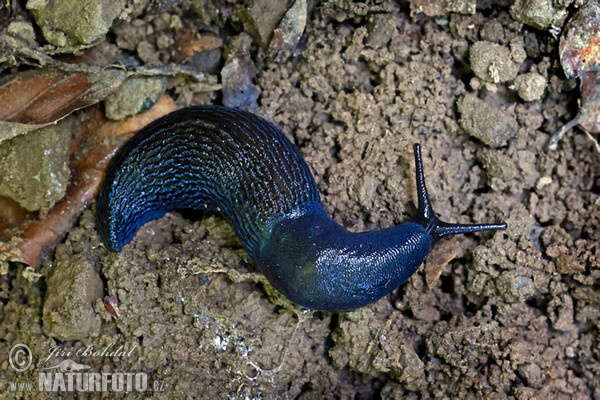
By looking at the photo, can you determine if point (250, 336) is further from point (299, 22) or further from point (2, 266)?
point (299, 22)

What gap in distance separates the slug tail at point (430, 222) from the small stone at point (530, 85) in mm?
681

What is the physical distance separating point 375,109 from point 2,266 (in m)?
2.36

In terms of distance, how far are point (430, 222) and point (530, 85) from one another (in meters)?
0.97

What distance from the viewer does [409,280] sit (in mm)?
3258

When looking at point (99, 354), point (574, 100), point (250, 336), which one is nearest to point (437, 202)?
point (574, 100)

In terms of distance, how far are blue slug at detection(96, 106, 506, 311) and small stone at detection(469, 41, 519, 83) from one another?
0.64 metres

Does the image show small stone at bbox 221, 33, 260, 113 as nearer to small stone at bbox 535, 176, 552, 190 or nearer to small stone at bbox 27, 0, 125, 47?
small stone at bbox 27, 0, 125, 47

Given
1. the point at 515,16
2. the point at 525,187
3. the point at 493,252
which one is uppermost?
the point at 515,16

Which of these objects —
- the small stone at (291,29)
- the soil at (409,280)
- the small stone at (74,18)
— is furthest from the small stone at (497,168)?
the small stone at (74,18)

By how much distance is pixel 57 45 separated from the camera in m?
3.16

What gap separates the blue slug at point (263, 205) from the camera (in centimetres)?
288

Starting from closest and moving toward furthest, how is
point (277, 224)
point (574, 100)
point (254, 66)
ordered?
point (277, 224) → point (574, 100) → point (254, 66)

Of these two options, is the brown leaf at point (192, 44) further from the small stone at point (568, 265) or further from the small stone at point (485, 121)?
the small stone at point (568, 265)

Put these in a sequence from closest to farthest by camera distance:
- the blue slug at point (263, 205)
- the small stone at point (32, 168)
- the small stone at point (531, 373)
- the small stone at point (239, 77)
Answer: the blue slug at point (263, 205) < the small stone at point (531, 373) < the small stone at point (32, 168) < the small stone at point (239, 77)
